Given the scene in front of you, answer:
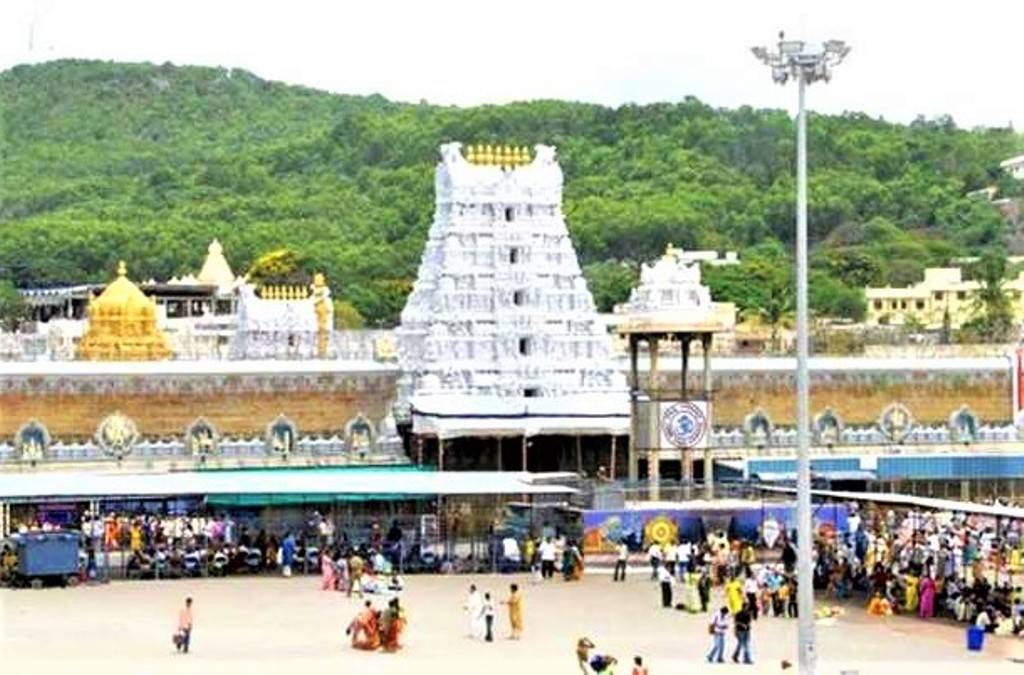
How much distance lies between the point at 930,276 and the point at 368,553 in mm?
67641

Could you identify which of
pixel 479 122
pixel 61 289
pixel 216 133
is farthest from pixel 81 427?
pixel 216 133

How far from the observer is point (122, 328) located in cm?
6347

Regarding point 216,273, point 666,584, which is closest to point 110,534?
point 666,584

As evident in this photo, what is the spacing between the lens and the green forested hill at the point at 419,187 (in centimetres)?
10706

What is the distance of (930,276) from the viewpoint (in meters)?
96.6

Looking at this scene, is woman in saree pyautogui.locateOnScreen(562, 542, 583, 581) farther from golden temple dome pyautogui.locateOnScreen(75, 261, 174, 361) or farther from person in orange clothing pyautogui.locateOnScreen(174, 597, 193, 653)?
golden temple dome pyautogui.locateOnScreen(75, 261, 174, 361)

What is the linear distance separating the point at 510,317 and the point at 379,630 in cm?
1978

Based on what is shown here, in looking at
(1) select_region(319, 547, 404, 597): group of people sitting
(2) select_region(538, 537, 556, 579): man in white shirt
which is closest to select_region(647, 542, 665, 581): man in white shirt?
(2) select_region(538, 537, 556, 579): man in white shirt

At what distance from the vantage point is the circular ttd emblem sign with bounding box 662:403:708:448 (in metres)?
38.3

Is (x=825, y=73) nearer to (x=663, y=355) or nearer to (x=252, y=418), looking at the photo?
(x=252, y=418)

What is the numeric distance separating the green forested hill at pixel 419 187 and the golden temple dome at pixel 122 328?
27089 millimetres

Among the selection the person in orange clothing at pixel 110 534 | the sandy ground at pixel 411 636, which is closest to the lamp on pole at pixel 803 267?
the sandy ground at pixel 411 636

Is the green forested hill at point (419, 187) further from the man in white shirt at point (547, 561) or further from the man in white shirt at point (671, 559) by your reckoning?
the man in white shirt at point (671, 559)

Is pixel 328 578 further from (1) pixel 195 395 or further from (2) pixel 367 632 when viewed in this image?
(1) pixel 195 395
